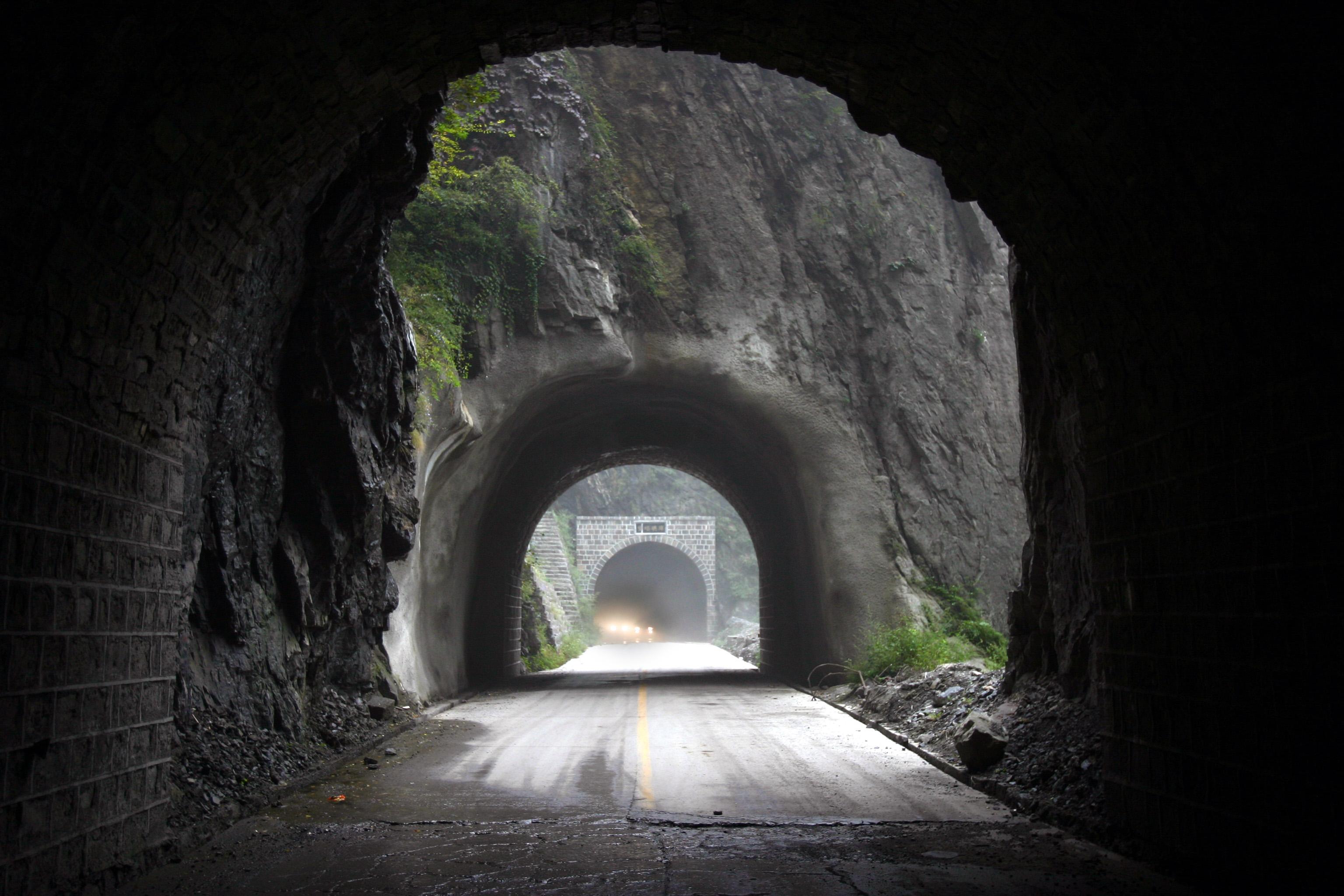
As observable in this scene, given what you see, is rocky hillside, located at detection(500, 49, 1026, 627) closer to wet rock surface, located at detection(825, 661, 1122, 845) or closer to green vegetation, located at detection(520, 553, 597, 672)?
wet rock surface, located at detection(825, 661, 1122, 845)

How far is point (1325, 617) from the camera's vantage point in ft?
14.1

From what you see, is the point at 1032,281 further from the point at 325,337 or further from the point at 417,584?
the point at 417,584

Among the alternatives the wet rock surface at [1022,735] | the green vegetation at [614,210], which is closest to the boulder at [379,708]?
the wet rock surface at [1022,735]

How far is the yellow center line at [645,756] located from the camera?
25.2 feet

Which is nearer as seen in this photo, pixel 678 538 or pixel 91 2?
pixel 91 2

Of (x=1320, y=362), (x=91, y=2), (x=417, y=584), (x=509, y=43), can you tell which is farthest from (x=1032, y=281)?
(x=417, y=584)

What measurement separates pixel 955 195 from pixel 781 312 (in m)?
10.5

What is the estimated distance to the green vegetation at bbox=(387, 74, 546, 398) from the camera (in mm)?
13758

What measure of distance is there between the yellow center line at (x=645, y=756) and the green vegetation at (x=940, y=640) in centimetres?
345

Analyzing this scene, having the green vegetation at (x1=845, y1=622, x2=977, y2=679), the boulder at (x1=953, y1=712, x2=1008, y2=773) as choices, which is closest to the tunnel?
the boulder at (x1=953, y1=712, x2=1008, y2=773)

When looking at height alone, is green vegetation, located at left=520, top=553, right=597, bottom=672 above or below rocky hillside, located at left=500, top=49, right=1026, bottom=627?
below

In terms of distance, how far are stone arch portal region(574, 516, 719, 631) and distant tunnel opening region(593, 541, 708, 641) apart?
11.8 feet

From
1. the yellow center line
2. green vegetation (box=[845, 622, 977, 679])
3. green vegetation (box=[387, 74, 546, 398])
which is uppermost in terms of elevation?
green vegetation (box=[387, 74, 546, 398])

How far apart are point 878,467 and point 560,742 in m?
8.36
